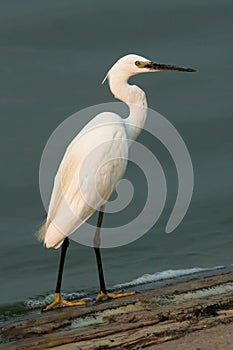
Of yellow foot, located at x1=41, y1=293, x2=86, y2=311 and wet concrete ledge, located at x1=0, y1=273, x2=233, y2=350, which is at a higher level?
yellow foot, located at x1=41, y1=293, x2=86, y2=311

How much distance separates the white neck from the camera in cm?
610

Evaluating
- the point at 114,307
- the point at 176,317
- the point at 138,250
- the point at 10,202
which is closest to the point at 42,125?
the point at 10,202

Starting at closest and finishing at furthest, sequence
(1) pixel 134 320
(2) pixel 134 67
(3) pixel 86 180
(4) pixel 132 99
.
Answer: (1) pixel 134 320, (3) pixel 86 180, (2) pixel 134 67, (4) pixel 132 99

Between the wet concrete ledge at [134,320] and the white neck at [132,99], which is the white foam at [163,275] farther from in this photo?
the white neck at [132,99]

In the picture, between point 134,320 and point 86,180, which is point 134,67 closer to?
point 86,180

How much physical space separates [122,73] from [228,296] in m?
1.82

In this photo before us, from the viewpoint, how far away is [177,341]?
13.3 ft

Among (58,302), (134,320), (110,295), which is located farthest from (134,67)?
(134,320)

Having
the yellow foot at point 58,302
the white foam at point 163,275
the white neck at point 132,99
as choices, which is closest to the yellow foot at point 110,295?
the yellow foot at point 58,302

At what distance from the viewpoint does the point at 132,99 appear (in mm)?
6172

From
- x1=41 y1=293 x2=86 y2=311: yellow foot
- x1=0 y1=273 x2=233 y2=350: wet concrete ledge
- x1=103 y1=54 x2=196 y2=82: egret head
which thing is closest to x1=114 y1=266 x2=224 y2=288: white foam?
x1=41 y1=293 x2=86 y2=311: yellow foot

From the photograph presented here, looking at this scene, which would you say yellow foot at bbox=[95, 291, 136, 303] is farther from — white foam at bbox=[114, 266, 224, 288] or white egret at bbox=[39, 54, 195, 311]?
white foam at bbox=[114, 266, 224, 288]

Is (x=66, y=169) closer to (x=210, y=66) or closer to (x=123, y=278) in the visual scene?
(x=123, y=278)

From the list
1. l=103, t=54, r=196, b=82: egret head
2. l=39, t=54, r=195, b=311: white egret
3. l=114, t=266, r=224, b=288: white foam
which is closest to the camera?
l=39, t=54, r=195, b=311: white egret
